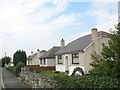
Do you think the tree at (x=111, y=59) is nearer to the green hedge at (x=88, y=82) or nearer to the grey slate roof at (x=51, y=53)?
the green hedge at (x=88, y=82)

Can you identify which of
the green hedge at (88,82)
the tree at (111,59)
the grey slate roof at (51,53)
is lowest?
the green hedge at (88,82)

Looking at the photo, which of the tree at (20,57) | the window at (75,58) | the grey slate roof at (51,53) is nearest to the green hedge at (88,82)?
the window at (75,58)

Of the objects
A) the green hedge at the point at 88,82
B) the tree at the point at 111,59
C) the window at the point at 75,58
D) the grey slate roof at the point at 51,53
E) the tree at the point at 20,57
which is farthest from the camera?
the grey slate roof at the point at 51,53

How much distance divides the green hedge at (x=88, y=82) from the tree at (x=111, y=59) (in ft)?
2.29

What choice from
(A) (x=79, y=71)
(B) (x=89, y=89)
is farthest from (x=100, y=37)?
(B) (x=89, y=89)

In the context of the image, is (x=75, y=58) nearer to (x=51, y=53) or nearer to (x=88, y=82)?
(x=51, y=53)

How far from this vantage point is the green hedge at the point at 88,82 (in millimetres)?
6594

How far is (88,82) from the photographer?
7199mm

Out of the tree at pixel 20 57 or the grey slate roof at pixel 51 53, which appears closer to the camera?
the tree at pixel 20 57

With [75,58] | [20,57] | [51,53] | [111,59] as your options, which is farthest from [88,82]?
[20,57]

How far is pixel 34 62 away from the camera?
190 ft

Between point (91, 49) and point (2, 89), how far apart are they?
1293 cm

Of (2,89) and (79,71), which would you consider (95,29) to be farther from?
(2,89)

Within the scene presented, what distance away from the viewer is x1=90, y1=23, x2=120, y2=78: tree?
7.33 metres
